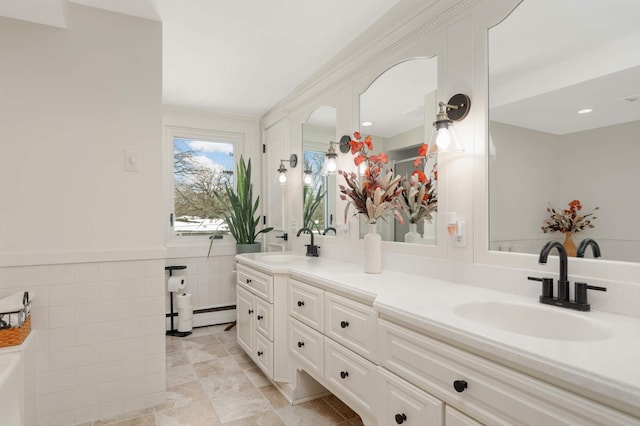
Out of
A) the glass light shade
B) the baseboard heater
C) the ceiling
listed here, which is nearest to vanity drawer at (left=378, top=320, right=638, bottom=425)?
the glass light shade

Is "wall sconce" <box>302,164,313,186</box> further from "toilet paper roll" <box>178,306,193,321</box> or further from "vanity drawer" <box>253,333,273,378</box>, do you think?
"toilet paper roll" <box>178,306,193,321</box>

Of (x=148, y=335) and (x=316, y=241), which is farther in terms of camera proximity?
(x=316, y=241)

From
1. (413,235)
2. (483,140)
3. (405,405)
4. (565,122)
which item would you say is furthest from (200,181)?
(565,122)

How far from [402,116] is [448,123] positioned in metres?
0.52

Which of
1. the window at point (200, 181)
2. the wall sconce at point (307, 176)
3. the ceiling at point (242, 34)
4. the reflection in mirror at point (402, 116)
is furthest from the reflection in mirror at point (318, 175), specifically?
the window at point (200, 181)

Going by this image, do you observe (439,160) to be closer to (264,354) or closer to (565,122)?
(565,122)

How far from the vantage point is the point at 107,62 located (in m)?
2.21

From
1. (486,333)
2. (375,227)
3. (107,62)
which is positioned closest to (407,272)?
(375,227)

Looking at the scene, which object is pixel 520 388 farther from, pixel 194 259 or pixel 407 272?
pixel 194 259

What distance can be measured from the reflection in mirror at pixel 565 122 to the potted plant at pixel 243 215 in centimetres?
265

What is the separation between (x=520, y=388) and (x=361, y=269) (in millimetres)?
1372

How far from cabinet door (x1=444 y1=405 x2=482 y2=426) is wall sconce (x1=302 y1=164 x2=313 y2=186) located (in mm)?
2238

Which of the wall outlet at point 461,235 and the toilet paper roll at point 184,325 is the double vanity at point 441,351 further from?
the toilet paper roll at point 184,325

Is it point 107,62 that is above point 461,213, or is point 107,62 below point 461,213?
above
